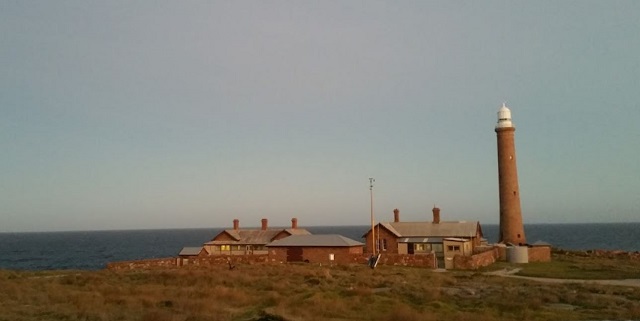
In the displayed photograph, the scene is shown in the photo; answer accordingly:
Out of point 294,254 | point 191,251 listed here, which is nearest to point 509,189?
point 294,254

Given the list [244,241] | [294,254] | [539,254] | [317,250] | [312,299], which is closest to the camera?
Result: [312,299]

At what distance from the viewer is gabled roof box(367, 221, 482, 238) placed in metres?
54.9

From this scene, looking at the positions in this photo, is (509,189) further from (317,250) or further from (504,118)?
(317,250)

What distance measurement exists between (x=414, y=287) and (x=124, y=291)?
13.7m

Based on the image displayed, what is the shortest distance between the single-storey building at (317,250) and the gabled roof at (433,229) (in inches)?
308

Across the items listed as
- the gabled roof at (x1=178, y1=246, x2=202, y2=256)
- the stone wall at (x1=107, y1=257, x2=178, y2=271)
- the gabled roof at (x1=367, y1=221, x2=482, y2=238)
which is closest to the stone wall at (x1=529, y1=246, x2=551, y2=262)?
the gabled roof at (x1=367, y1=221, x2=482, y2=238)

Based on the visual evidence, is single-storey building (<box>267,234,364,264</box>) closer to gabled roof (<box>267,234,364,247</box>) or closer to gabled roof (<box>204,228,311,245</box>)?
gabled roof (<box>267,234,364,247</box>)

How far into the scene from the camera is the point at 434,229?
5619 cm

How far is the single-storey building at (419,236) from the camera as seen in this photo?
54.2 metres

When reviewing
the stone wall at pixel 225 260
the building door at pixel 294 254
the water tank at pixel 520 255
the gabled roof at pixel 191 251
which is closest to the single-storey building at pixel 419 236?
the water tank at pixel 520 255

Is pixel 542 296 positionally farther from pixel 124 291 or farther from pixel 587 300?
pixel 124 291

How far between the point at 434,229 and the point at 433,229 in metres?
0.11

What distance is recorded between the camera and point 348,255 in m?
47.2

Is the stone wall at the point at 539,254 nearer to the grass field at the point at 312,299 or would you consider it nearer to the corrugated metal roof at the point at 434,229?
the corrugated metal roof at the point at 434,229
